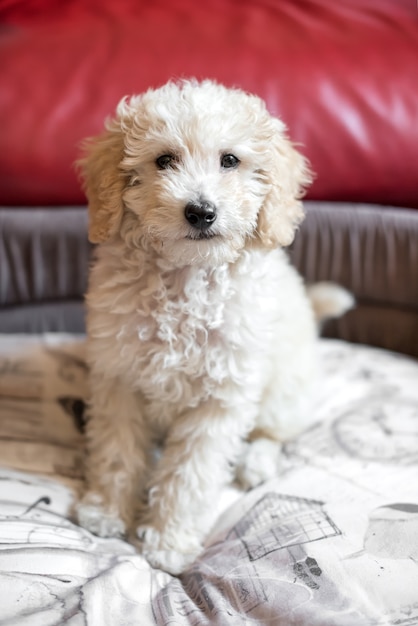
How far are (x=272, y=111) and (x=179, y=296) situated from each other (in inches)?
32.7

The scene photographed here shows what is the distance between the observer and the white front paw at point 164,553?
54.5 inches

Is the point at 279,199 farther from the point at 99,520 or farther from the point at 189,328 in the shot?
the point at 99,520

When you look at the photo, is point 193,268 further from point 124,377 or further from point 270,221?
point 124,377

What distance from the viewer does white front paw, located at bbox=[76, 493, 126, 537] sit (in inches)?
57.2

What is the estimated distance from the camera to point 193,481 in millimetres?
1448

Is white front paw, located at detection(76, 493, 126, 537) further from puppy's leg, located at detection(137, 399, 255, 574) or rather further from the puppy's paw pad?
the puppy's paw pad

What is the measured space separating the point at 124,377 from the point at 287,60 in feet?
3.83

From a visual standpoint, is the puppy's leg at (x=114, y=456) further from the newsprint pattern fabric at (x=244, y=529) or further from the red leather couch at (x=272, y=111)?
the red leather couch at (x=272, y=111)

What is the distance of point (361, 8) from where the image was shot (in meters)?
2.30

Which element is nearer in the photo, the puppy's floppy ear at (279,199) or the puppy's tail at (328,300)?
the puppy's floppy ear at (279,199)

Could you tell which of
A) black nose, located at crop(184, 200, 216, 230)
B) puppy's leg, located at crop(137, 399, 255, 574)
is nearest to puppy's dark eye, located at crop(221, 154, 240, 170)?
black nose, located at crop(184, 200, 216, 230)

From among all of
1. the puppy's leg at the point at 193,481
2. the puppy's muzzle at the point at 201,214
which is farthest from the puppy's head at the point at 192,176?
the puppy's leg at the point at 193,481

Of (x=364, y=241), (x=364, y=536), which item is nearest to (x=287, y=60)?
(x=364, y=241)

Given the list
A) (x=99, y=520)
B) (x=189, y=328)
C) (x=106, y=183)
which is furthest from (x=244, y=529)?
(x=106, y=183)
